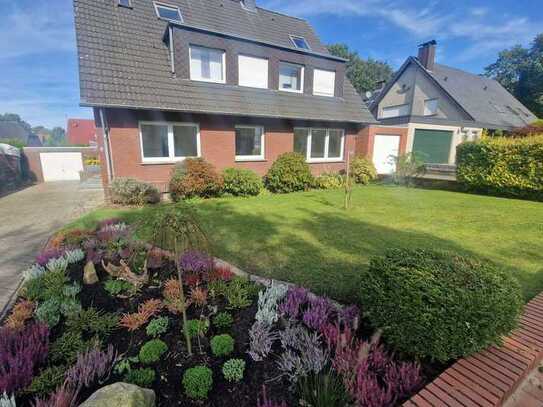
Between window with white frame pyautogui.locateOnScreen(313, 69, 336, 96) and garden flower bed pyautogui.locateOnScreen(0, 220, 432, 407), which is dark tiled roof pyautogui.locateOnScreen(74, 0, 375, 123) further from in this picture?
garden flower bed pyautogui.locateOnScreen(0, 220, 432, 407)

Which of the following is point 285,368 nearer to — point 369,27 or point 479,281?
point 479,281

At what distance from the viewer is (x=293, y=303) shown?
2.56 metres

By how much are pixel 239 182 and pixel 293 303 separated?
25.1ft

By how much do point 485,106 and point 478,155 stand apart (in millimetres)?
14914

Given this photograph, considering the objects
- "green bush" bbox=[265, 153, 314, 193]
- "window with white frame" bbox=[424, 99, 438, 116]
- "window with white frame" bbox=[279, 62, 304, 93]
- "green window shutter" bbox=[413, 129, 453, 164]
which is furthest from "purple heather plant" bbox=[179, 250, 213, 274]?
"window with white frame" bbox=[424, 99, 438, 116]

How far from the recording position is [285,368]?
191 centimetres

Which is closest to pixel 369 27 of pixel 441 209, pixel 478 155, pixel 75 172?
pixel 478 155

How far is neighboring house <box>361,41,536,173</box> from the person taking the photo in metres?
15.4

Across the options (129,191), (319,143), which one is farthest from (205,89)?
(319,143)

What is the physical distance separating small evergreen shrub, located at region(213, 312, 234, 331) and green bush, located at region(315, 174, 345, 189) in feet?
32.0

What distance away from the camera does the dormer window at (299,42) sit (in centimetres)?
1344

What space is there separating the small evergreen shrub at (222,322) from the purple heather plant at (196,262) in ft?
2.92

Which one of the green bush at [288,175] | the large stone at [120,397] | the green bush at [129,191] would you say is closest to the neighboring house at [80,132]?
the green bush at [129,191]

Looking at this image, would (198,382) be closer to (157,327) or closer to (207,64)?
(157,327)
